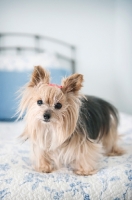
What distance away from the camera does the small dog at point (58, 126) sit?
3.70ft

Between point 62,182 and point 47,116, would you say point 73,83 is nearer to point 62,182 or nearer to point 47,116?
point 47,116

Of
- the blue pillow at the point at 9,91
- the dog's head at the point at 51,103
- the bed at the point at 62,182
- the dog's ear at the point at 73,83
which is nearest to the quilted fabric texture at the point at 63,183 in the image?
the bed at the point at 62,182

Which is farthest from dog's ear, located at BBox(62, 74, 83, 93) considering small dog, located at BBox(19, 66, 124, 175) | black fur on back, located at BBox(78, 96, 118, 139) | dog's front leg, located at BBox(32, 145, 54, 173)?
dog's front leg, located at BBox(32, 145, 54, 173)

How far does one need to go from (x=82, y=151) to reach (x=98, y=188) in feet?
0.85

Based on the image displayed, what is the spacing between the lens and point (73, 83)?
1.15m

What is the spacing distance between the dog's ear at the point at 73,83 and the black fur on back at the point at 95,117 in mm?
110

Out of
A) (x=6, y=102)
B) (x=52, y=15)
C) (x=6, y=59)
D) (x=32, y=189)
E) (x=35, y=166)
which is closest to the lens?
(x=32, y=189)

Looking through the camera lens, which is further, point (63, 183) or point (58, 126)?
point (58, 126)

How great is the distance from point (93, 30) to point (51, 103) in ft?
5.54

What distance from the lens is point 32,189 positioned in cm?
95

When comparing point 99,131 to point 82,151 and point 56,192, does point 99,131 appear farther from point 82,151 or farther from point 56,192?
point 56,192

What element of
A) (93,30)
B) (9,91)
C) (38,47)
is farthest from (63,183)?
(93,30)

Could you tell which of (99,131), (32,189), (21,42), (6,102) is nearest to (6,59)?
(21,42)

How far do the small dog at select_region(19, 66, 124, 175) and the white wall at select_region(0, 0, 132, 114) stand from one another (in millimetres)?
1406
